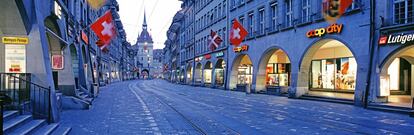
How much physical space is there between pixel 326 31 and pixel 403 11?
5.78 meters

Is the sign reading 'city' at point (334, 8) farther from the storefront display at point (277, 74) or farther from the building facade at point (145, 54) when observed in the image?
the building facade at point (145, 54)

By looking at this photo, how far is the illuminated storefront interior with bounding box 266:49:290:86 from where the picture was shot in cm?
3834

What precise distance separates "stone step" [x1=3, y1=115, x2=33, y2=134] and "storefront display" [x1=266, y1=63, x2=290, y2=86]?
1155 inches

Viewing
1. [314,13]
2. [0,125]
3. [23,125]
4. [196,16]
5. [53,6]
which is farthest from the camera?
[196,16]

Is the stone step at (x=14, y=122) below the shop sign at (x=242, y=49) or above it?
below

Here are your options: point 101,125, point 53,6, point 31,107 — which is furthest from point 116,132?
point 53,6

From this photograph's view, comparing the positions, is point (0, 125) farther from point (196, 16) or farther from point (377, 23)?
point (196, 16)

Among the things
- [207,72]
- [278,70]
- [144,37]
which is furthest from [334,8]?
[144,37]

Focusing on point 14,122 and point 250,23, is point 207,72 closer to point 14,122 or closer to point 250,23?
point 250,23

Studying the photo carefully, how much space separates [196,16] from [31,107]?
180ft

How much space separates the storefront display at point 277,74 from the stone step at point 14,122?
29.3 meters

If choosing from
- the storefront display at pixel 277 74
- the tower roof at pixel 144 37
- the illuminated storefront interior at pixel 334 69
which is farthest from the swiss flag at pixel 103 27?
the tower roof at pixel 144 37

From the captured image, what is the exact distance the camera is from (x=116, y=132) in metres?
11.7

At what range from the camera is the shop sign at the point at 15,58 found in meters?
12.8
